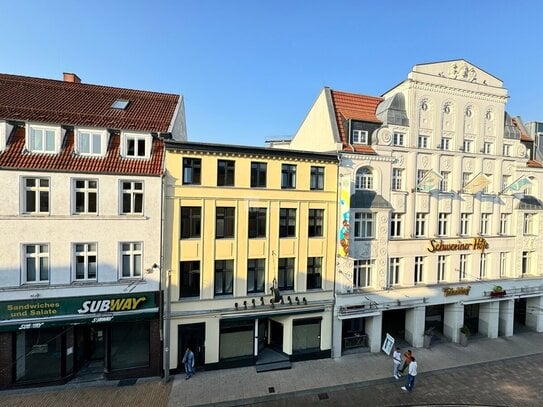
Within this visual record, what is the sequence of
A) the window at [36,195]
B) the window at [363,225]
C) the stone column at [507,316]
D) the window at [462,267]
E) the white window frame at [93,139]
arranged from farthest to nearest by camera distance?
the stone column at [507,316] < the window at [462,267] < the window at [363,225] < the white window frame at [93,139] < the window at [36,195]

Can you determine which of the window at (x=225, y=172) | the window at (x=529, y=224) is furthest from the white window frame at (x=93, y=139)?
the window at (x=529, y=224)

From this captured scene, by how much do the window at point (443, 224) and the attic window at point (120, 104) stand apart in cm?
2173

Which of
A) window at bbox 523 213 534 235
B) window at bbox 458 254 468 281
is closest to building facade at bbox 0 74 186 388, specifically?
window at bbox 458 254 468 281

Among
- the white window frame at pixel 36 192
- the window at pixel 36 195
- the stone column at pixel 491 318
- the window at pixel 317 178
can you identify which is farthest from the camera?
the stone column at pixel 491 318

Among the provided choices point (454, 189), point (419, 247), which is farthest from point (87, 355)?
point (454, 189)

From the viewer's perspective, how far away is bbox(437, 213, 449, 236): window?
19.1 metres

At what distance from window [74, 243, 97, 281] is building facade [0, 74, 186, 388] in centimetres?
4

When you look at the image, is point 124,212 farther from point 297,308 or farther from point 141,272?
point 297,308

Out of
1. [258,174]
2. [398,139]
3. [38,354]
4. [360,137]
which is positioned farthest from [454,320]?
[38,354]

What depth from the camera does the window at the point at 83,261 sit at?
1342 centimetres

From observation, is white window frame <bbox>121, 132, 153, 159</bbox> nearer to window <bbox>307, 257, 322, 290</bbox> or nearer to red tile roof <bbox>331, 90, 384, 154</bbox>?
window <bbox>307, 257, 322, 290</bbox>

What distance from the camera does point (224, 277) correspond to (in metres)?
15.4

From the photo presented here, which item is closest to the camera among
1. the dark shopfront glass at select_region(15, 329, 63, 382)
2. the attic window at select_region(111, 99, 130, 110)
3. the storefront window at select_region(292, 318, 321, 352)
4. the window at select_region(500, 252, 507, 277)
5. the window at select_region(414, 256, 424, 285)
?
the dark shopfront glass at select_region(15, 329, 63, 382)

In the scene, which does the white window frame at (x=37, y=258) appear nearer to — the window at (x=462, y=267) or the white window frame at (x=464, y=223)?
the window at (x=462, y=267)
